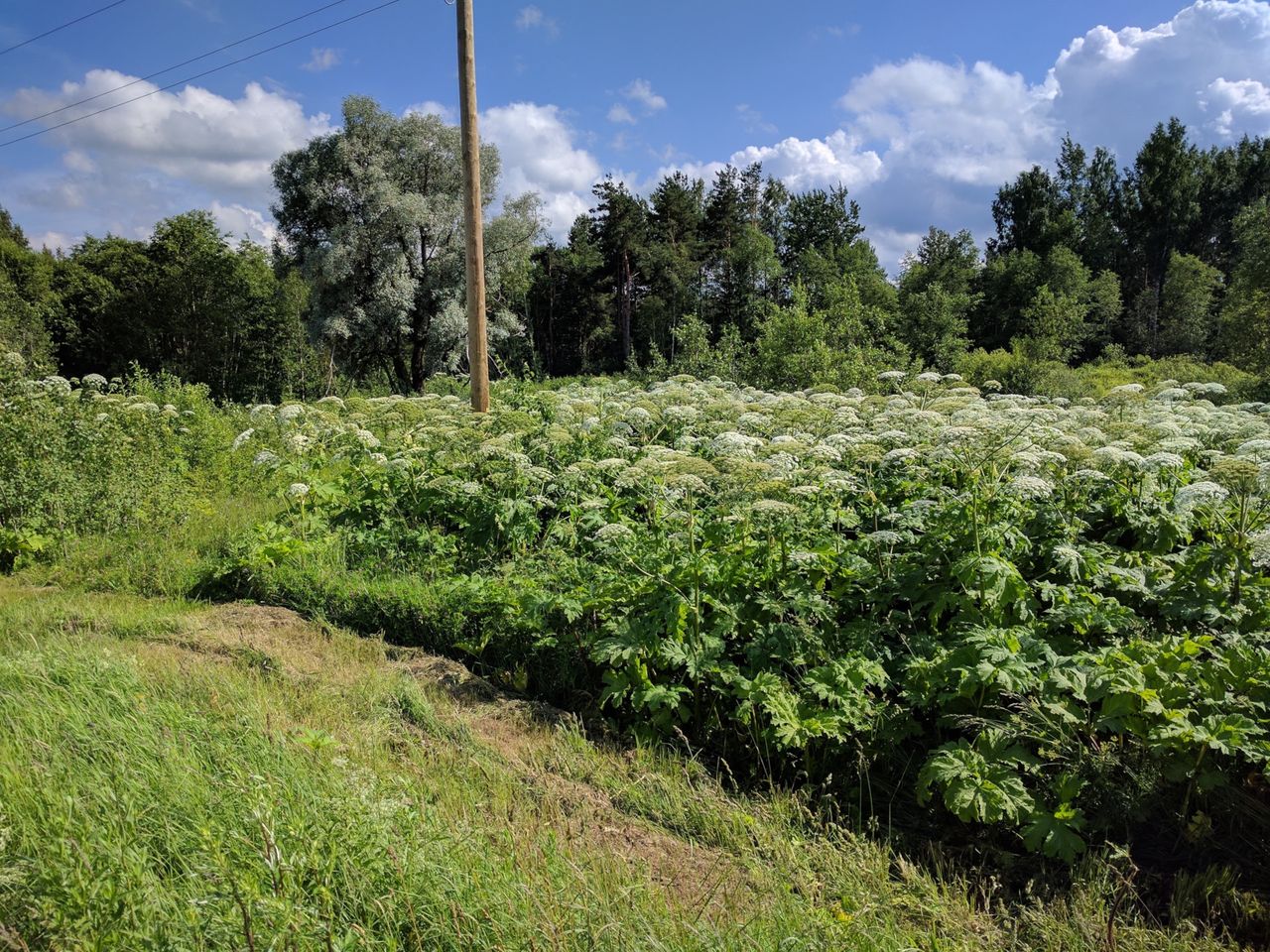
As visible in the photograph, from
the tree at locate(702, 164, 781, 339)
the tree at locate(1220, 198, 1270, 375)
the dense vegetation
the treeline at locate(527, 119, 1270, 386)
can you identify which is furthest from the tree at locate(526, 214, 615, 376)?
the dense vegetation

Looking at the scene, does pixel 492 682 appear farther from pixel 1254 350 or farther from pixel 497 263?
pixel 1254 350

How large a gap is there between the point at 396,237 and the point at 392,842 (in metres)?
30.3

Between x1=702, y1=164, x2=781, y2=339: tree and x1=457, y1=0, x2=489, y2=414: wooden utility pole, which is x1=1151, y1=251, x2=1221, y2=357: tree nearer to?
x1=702, y1=164, x2=781, y2=339: tree

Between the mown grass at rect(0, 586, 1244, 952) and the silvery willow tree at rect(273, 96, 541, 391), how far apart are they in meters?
26.2

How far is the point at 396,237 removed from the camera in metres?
29.5

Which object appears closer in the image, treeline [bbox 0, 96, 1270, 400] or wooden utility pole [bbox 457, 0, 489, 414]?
wooden utility pole [bbox 457, 0, 489, 414]

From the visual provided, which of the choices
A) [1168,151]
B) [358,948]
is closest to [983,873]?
[358,948]

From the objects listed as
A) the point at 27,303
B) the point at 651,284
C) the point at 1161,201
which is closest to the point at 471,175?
the point at 27,303

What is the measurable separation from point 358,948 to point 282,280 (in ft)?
134

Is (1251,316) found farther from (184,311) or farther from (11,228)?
(11,228)

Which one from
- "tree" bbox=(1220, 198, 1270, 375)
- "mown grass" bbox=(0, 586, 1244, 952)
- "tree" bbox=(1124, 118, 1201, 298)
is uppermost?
"tree" bbox=(1124, 118, 1201, 298)

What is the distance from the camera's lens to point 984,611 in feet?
13.6

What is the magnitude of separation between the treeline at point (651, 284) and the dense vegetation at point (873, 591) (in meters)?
11.2

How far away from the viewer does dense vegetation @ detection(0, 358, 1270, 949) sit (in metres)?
3.57
